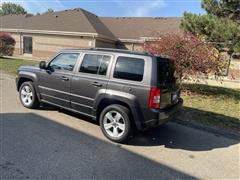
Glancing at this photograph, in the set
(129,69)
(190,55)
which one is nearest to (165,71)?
(129,69)

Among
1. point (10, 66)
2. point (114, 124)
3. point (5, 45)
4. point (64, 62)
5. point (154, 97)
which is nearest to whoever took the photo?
point (154, 97)

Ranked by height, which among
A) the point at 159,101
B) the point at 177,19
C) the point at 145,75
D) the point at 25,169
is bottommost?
the point at 25,169

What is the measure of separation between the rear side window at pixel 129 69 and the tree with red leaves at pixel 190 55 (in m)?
5.28

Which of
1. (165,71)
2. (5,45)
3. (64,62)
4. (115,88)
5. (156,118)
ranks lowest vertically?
(156,118)

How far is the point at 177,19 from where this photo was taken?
2525cm

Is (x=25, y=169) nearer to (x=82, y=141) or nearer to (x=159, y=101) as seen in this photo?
(x=82, y=141)

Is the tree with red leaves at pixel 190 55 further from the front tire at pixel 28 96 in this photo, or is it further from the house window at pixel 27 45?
the house window at pixel 27 45

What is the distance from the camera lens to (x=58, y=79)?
224 inches

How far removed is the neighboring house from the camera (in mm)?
22531

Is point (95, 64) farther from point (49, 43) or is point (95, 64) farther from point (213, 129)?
point (49, 43)

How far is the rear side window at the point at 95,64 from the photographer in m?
5.04

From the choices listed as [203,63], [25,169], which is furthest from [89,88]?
[203,63]

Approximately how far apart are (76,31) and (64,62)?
57.5 ft

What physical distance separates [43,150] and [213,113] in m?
5.57
